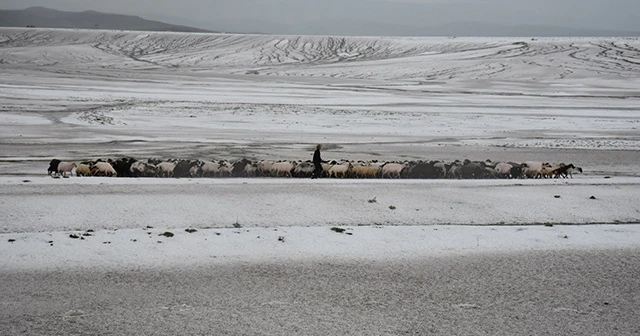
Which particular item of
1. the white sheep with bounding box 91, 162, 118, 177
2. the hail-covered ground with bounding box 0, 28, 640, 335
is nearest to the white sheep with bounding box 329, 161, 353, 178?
the hail-covered ground with bounding box 0, 28, 640, 335

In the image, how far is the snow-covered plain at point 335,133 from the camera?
1218cm

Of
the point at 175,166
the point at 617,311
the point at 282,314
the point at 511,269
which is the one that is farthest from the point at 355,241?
the point at 175,166

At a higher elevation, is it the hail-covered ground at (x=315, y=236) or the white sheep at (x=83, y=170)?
the hail-covered ground at (x=315, y=236)

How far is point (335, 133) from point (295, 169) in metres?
11.7

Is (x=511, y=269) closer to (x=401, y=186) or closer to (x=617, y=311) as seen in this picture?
(x=617, y=311)

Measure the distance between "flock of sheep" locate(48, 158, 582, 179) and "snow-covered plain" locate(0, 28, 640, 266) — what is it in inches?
58.6

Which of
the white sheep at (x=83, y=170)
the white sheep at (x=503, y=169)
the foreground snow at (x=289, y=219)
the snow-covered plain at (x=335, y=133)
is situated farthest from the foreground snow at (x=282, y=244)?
the white sheep at (x=83, y=170)

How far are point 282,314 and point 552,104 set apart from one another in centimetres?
4096

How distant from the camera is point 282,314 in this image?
292 inches

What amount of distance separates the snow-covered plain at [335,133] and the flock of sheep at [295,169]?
149 cm

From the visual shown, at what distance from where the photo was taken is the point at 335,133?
2898 centimetres

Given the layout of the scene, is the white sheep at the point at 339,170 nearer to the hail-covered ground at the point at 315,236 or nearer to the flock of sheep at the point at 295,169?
the flock of sheep at the point at 295,169

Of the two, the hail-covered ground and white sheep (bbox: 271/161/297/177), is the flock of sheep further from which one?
the hail-covered ground

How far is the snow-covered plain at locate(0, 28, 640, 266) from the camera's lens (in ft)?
40.0
